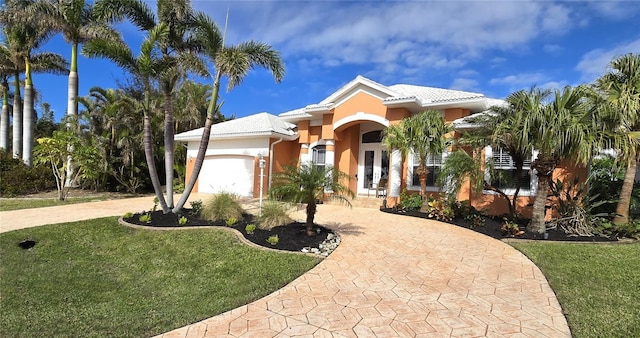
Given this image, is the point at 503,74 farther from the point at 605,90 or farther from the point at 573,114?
the point at 573,114

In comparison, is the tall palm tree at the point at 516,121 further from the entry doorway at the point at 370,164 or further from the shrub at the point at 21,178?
the shrub at the point at 21,178

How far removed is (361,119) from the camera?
51.5 ft

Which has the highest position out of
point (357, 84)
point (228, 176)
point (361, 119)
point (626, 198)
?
point (357, 84)

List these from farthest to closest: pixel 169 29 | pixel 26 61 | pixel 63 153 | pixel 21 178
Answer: pixel 26 61
pixel 21 178
pixel 63 153
pixel 169 29

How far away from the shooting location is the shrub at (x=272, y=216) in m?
9.25

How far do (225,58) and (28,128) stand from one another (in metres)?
20.5

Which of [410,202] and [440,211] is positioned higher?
[410,202]

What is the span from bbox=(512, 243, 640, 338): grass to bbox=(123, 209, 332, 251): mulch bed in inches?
203

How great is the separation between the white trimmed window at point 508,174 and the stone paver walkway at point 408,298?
5038 mm

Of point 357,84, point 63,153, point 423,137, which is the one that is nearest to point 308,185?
point 423,137

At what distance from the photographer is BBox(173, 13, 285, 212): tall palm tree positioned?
33.2 feet

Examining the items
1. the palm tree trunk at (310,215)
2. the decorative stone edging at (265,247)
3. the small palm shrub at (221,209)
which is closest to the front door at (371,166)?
the decorative stone edging at (265,247)

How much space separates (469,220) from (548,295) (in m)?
6.16

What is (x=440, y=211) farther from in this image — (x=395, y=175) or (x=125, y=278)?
(x=125, y=278)
